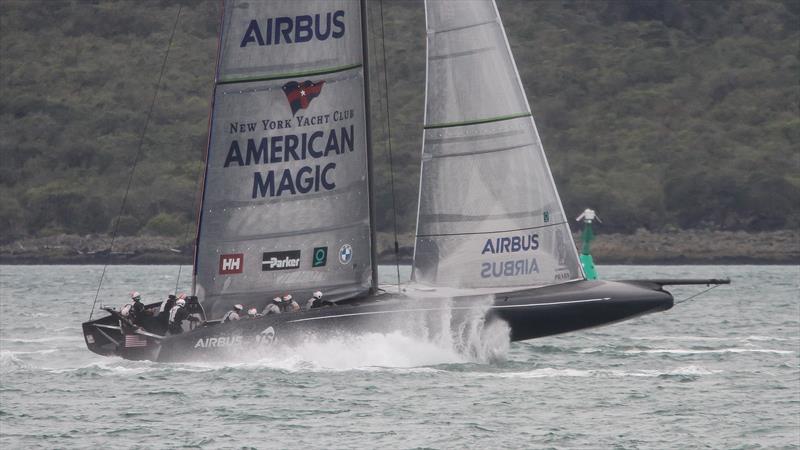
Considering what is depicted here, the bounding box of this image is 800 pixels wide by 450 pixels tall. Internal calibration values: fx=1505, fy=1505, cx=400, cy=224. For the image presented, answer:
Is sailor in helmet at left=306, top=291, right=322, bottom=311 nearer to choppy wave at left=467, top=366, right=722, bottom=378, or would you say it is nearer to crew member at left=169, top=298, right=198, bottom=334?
crew member at left=169, top=298, right=198, bottom=334

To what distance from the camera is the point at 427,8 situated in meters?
28.7

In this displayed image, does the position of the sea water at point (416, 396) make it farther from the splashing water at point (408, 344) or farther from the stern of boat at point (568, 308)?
the stern of boat at point (568, 308)

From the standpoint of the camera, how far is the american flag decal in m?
28.1

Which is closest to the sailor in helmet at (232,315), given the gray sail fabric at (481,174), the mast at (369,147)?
the mast at (369,147)

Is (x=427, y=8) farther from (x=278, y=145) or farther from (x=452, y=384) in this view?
(x=452, y=384)

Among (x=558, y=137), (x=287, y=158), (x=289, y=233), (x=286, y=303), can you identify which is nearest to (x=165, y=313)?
(x=286, y=303)

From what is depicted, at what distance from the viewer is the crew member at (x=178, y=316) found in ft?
92.0

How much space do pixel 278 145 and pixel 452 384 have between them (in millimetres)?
5949

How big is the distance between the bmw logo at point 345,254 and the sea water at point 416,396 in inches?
83.7

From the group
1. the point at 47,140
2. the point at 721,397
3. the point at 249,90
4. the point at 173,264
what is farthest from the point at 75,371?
the point at 47,140

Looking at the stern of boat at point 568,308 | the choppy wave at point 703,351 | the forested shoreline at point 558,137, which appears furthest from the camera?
the forested shoreline at point 558,137

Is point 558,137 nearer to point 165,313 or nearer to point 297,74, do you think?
point 297,74

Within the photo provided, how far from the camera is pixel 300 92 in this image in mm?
28578

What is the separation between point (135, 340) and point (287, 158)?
14.7 feet
